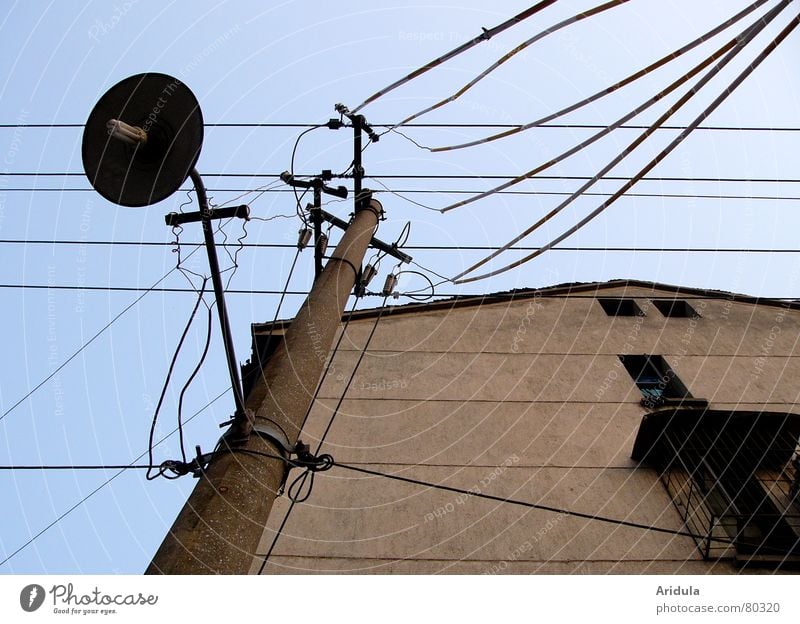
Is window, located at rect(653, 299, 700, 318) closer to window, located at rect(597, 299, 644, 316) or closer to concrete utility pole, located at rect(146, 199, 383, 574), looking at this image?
window, located at rect(597, 299, 644, 316)

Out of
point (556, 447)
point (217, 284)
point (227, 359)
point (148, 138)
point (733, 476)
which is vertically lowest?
point (227, 359)

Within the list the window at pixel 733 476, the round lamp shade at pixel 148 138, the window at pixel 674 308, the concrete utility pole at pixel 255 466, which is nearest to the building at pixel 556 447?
the window at pixel 733 476

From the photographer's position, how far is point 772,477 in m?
8.44

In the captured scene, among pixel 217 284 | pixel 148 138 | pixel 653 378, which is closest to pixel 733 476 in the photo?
pixel 653 378

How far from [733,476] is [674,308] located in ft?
22.4

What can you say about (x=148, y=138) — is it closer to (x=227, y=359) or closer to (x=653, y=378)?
(x=227, y=359)

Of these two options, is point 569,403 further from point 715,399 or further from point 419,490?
point 419,490

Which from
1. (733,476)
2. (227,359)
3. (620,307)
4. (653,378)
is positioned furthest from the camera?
(620,307)

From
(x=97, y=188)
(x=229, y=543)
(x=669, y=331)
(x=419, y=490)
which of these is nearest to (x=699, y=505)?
(x=419, y=490)

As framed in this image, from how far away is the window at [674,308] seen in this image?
14183 mm

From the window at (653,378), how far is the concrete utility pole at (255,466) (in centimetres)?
784

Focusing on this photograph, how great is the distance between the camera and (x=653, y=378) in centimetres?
1151

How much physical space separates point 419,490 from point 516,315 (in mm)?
6532

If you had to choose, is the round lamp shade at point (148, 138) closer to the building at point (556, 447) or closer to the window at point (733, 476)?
the building at point (556, 447)
